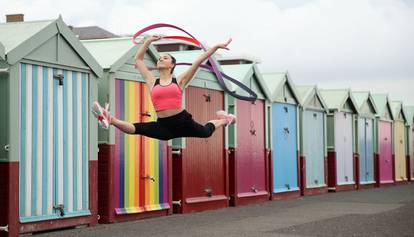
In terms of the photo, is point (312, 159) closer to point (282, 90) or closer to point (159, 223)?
point (282, 90)

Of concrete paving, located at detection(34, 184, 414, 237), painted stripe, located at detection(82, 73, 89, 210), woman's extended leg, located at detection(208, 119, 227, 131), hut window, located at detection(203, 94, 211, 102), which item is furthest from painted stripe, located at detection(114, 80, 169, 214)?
woman's extended leg, located at detection(208, 119, 227, 131)

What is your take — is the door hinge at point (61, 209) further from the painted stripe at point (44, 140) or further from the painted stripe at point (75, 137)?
the painted stripe at point (75, 137)

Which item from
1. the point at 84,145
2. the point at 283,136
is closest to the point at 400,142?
the point at 283,136

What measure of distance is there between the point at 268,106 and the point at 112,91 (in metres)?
8.98

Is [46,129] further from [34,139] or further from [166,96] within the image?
[166,96]

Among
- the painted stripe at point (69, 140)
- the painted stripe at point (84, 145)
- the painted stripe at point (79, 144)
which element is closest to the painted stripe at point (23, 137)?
the painted stripe at point (69, 140)

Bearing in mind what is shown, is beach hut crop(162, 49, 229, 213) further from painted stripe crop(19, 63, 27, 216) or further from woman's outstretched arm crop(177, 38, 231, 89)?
woman's outstretched arm crop(177, 38, 231, 89)

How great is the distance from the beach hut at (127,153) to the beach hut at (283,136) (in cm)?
704

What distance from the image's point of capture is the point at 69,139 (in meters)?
15.7

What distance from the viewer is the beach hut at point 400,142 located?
39.8 m

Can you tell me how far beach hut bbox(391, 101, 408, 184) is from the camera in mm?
39781

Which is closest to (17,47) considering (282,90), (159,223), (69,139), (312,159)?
(69,139)

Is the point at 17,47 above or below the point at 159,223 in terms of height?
above

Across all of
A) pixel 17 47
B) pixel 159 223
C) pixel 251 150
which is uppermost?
pixel 17 47
